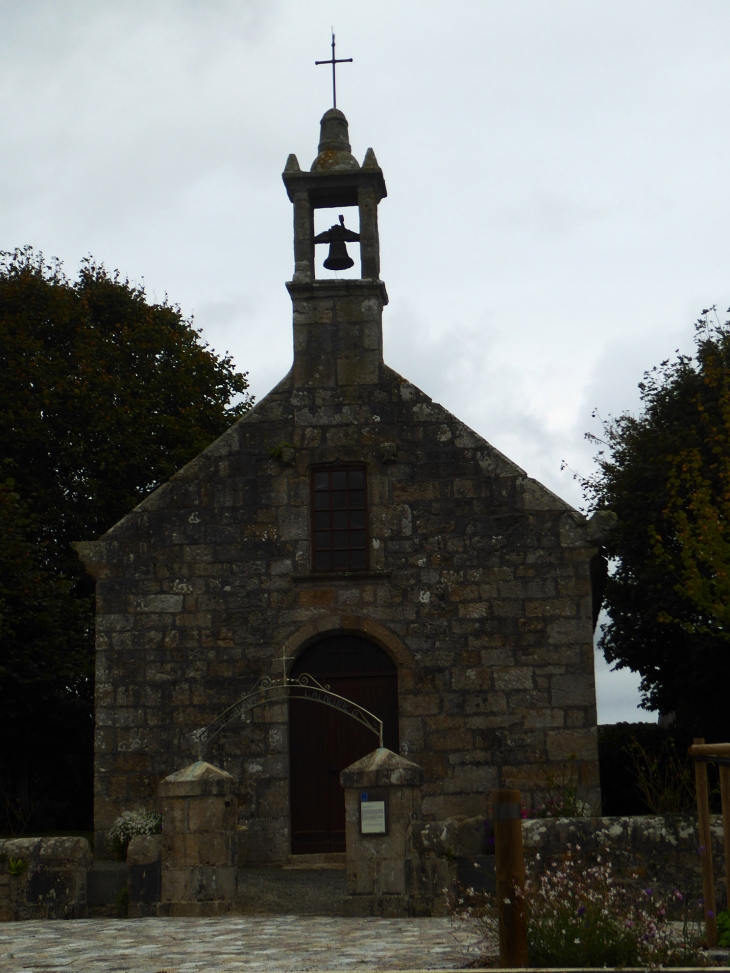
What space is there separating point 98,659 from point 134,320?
13103 mm

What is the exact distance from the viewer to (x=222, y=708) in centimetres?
1413

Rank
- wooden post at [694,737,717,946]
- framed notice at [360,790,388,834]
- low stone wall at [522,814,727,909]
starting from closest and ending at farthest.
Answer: wooden post at [694,737,717,946] → low stone wall at [522,814,727,909] → framed notice at [360,790,388,834]

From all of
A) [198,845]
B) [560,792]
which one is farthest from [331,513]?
[198,845]

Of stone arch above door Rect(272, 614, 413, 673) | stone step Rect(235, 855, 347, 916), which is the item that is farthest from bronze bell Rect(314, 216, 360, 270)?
stone step Rect(235, 855, 347, 916)

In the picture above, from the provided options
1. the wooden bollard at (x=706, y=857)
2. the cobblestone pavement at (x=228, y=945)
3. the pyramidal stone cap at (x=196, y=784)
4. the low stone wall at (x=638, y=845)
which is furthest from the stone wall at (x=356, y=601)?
the wooden bollard at (x=706, y=857)

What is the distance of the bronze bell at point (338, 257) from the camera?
15.5 m

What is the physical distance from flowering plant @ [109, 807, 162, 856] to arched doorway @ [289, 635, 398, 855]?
5.22 feet

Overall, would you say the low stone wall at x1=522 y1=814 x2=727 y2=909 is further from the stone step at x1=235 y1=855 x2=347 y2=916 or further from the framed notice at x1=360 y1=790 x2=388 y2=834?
the stone step at x1=235 y1=855 x2=347 y2=916

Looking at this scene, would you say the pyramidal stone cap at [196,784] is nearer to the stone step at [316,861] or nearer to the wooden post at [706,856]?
the stone step at [316,861]

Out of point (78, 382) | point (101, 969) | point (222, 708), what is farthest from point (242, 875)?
point (78, 382)

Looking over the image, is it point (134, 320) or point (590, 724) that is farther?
point (134, 320)

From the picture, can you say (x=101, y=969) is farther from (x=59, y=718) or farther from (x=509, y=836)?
(x=59, y=718)

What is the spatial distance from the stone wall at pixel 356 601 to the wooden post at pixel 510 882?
22.6ft

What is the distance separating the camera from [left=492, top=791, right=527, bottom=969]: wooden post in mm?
6598
